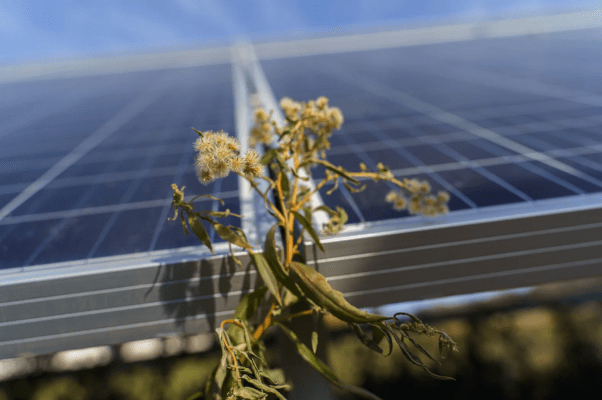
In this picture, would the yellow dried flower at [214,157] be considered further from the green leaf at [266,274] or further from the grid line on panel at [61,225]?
the grid line on panel at [61,225]

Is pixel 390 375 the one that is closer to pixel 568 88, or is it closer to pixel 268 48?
pixel 568 88

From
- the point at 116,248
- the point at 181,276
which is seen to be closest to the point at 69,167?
the point at 116,248

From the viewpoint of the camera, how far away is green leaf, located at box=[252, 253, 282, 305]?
123 centimetres

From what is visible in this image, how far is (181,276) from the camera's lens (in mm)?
1519

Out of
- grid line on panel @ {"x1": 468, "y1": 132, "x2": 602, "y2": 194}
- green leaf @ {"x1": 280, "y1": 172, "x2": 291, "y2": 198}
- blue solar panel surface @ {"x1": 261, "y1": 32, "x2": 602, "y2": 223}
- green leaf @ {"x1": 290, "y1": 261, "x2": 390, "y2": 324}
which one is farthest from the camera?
blue solar panel surface @ {"x1": 261, "y1": 32, "x2": 602, "y2": 223}

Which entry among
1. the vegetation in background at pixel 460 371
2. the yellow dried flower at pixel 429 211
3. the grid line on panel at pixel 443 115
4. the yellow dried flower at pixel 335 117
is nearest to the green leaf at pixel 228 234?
the yellow dried flower at pixel 335 117

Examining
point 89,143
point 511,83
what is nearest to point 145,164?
point 89,143

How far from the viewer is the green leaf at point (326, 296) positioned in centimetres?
105

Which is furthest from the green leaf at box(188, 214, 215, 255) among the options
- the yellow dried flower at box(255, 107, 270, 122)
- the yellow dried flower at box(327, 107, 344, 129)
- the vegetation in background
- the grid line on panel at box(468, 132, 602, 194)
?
the vegetation in background

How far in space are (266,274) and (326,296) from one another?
0.24m

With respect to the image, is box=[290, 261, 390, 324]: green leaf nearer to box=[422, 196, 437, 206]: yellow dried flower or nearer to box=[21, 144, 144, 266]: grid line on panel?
box=[422, 196, 437, 206]: yellow dried flower

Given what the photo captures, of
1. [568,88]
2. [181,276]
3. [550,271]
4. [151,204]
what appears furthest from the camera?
[568,88]

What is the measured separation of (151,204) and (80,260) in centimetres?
62

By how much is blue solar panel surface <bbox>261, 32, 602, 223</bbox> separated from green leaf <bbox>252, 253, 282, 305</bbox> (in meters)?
0.64
